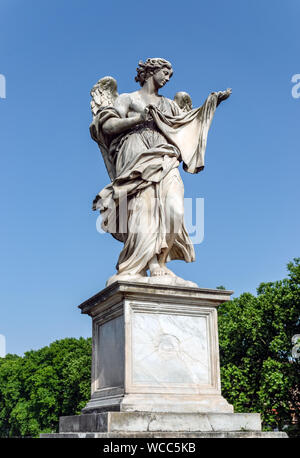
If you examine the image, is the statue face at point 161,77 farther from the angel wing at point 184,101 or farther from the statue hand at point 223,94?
the statue hand at point 223,94

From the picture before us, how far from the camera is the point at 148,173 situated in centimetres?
766

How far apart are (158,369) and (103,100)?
15.0ft

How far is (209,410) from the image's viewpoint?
258 inches

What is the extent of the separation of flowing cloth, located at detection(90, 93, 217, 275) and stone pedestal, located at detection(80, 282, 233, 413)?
71 cm

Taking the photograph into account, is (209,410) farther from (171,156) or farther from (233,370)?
(233,370)

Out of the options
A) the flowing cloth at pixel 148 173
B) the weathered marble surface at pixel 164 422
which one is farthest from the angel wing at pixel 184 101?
the weathered marble surface at pixel 164 422

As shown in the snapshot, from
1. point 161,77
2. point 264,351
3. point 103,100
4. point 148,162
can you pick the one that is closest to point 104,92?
point 103,100

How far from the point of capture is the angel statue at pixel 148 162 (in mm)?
7488

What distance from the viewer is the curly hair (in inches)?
334

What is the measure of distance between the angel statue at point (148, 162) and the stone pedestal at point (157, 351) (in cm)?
40

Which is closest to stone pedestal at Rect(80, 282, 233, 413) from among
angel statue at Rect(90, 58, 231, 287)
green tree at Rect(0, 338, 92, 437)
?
angel statue at Rect(90, 58, 231, 287)
